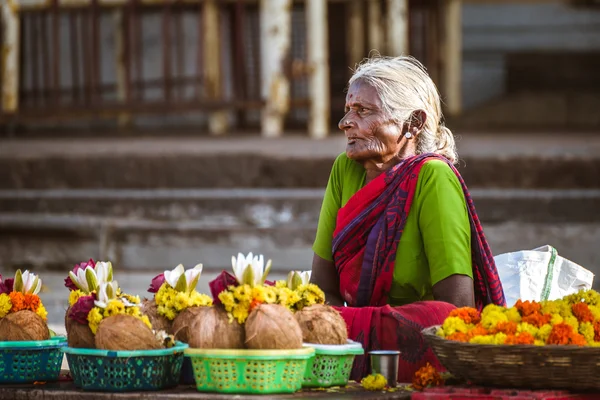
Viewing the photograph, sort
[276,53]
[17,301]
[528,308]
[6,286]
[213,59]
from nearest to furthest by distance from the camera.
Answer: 1. [528,308]
2. [17,301]
3. [6,286]
4. [276,53]
5. [213,59]

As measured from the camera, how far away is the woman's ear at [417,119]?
4145 mm

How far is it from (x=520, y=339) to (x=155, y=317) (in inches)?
38.9

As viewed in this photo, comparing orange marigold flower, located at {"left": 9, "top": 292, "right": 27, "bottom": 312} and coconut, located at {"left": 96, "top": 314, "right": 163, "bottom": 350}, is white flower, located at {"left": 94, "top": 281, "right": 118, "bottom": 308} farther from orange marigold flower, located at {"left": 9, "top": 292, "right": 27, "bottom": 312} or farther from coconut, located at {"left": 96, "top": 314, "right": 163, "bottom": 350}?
orange marigold flower, located at {"left": 9, "top": 292, "right": 27, "bottom": 312}

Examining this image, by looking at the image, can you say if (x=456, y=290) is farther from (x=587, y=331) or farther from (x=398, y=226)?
(x=587, y=331)

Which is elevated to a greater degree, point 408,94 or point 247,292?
point 408,94

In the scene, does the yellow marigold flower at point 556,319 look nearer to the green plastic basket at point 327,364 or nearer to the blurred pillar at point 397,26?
the green plastic basket at point 327,364

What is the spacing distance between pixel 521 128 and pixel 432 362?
27.1ft

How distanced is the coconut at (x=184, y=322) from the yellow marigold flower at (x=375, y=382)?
1.63 ft

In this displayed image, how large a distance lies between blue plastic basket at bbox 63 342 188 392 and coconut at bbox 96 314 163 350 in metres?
0.03

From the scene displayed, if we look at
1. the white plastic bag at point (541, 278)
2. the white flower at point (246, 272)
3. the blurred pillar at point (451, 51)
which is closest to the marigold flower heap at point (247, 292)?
the white flower at point (246, 272)

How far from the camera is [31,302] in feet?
11.2

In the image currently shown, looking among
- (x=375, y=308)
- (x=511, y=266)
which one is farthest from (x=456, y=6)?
(x=375, y=308)

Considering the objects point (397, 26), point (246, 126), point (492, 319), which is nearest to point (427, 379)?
point (492, 319)

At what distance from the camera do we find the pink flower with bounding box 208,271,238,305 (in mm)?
3057
